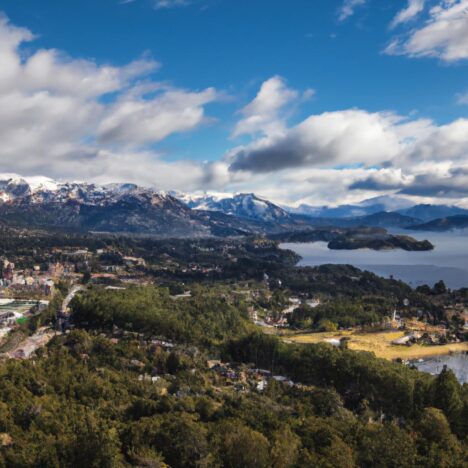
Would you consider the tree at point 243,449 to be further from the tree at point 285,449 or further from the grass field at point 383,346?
the grass field at point 383,346

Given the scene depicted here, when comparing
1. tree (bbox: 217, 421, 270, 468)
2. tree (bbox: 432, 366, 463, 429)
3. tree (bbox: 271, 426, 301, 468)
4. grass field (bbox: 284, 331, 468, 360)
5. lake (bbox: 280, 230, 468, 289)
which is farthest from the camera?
lake (bbox: 280, 230, 468, 289)

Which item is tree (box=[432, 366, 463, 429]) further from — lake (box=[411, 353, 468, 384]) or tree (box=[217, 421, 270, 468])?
lake (box=[411, 353, 468, 384])

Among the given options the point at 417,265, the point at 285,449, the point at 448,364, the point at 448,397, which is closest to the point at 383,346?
the point at 448,364

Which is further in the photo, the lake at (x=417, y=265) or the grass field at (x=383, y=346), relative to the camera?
the lake at (x=417, y=265)

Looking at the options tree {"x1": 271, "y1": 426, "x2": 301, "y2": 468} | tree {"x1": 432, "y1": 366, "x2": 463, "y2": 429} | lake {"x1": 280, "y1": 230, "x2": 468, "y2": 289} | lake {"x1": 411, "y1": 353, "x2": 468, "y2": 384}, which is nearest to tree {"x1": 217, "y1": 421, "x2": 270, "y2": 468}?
tree {"x1": 271, "y1": 426, "x2": 301, "y2": 468}

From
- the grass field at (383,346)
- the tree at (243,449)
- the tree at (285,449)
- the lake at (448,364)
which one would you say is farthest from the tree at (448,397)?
the grass field at (383,346)

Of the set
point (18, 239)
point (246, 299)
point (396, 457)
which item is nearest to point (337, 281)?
point (246, 299)
